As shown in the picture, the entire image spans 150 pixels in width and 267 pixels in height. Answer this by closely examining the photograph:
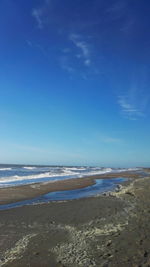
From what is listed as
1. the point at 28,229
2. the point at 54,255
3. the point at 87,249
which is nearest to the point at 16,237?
the point at 28,229

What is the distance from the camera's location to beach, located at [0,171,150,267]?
7.80 m

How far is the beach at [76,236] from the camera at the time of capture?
7805 millimetres

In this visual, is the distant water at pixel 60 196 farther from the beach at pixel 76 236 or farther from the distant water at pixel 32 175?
the distant water at pixel 32 175

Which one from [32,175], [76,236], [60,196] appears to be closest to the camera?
[76,236]

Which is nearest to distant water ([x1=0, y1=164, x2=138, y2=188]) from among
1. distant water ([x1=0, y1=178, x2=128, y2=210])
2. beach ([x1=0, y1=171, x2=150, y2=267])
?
distant water ([x1=0, y1=178, x2=128, y2=210])

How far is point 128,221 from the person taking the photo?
39.6 ft

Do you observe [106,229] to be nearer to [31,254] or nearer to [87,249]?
Answer: [87,249]

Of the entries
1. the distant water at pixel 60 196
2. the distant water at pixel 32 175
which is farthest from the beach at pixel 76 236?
the distant water at pixel 32 175

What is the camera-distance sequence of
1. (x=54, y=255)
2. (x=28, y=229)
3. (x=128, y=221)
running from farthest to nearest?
(x=128, y=221), (x=28, y=229), (x=54, y=255)

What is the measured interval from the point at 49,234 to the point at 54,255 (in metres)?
2.39

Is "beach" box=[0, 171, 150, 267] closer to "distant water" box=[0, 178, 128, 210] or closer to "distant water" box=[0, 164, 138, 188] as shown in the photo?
"distant water" box=[0, 178, 128, 210]

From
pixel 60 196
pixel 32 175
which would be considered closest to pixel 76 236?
pixel 60 196

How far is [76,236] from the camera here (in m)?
10.1

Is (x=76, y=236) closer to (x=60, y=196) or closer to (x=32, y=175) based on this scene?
(x=60, y=196)
